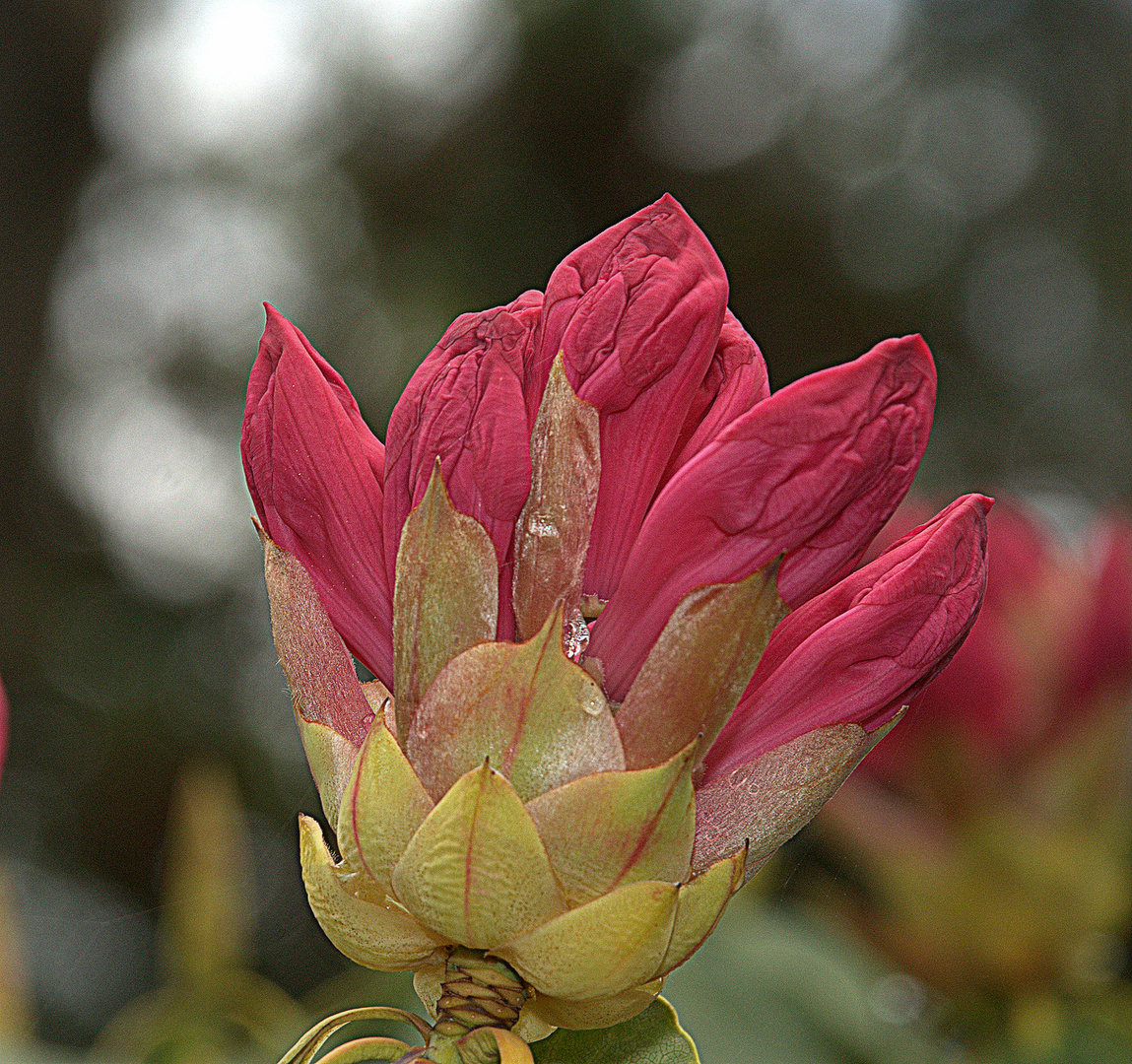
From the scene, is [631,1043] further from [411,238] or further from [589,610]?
[411,238]

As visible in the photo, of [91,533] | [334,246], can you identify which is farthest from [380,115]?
[91,533]

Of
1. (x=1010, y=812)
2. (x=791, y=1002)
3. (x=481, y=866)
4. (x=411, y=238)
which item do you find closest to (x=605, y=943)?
(x=481, y=866)

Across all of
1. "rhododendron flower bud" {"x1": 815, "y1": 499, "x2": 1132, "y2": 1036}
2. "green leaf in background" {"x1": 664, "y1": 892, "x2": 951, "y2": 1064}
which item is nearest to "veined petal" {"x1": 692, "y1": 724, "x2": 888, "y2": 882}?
"green leaf in background" {"x1": 664, "y1": 892, "x2": 951, "y2": 1064}

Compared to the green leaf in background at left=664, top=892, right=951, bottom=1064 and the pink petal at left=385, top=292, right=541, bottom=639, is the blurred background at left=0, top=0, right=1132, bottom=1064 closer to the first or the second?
the green leaf in background at left=664, top=892, right=951, bottom=1064

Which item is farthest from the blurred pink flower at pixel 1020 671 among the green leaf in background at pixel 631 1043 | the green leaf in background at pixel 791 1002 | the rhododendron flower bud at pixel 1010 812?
the green leaf in background at pixel 631 1043

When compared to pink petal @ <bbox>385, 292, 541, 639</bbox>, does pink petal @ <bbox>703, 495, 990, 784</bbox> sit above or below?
below
